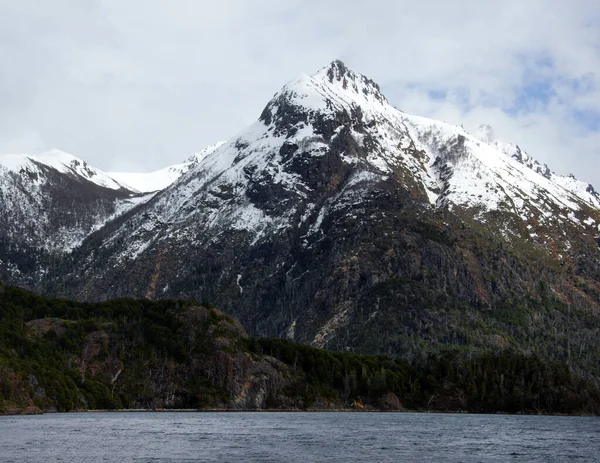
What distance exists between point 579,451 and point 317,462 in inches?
2400

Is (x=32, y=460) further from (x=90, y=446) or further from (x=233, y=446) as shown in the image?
(x=233, y=446)

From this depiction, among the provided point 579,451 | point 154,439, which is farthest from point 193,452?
point 579,451

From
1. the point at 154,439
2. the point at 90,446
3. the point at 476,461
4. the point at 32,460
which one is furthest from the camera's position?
the point at 154,439

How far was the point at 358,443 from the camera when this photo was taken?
19825 cm

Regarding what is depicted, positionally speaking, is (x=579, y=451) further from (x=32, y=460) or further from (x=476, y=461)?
(x=32, y=460)

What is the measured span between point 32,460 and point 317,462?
46774 millimetres

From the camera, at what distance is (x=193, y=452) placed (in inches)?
6777

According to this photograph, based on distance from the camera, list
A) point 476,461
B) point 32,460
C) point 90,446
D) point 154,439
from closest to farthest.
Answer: point 32,460 → point 476,461 → point 90,446 → point 154,439

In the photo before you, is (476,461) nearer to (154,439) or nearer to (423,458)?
(423,458)

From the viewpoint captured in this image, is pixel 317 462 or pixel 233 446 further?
pixel 233 446

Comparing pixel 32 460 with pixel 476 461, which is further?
pixel 476 461

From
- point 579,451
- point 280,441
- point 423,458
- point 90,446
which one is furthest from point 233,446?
point 579,451

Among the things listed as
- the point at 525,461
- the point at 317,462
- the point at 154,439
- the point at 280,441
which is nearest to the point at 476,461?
the point at 525,461

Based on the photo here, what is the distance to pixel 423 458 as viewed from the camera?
16912 cm
